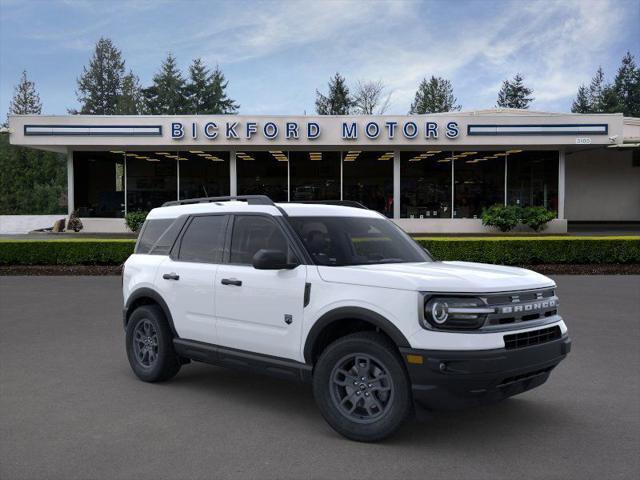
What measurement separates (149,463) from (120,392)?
1.94 meters

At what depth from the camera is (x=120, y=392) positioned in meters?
6.12

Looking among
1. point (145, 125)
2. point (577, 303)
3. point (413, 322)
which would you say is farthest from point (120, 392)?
point (145, 125)

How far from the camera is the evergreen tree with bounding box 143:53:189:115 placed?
2953 inches

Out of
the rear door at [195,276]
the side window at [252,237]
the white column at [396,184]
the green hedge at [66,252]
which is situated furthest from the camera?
the white column at [396,184]

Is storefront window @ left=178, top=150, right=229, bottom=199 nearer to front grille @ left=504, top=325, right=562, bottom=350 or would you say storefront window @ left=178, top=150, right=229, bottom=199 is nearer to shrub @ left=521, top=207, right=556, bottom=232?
shrub @ left=521, top=207, right=556, bottom=232

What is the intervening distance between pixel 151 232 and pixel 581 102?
287 ft

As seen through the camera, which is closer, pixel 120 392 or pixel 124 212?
pixel 120 392

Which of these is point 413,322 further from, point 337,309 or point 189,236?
point 189,236

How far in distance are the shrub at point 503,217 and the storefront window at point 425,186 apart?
1.95m

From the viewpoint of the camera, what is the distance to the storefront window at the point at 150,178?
28594 millimetres

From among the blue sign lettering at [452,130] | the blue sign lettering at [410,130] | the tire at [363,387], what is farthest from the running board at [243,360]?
the blue sign lettering at [452,130]

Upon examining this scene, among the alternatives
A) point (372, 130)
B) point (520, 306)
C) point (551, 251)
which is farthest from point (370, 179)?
point (520, 306)

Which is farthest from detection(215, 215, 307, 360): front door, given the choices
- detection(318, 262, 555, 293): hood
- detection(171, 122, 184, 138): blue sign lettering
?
detection(171, 122, 184, 138): blue sign lettering

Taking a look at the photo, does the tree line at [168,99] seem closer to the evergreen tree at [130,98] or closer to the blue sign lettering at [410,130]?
the evergreen tree at [130,98]
